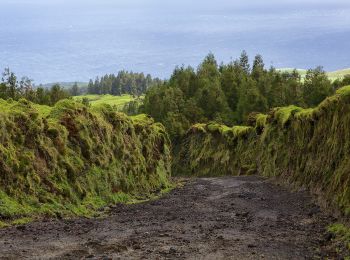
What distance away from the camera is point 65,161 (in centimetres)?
2808

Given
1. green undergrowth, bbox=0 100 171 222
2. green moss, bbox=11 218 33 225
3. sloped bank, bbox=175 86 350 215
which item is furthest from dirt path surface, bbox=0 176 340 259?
sloped bank, bbox=175 86 350 215

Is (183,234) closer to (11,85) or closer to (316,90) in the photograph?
(316,90)

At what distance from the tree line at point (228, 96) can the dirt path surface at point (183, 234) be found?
58076mm

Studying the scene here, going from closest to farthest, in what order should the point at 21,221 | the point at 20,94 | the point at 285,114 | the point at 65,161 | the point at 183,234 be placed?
the point at 183,234 < the point at 21,221 < the point at 65,161 < the point at 285,114 < the point at 20,94

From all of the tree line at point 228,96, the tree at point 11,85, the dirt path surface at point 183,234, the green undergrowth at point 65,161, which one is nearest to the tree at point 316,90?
the tree line at point 228,96

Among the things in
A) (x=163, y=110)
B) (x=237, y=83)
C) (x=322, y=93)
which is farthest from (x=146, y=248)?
(x=237, y=83)

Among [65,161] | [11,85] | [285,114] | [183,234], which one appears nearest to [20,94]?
[11,85]

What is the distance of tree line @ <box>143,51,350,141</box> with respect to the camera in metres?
86.9

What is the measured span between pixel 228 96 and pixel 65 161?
7529 centimetres

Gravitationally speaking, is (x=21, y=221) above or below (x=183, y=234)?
above

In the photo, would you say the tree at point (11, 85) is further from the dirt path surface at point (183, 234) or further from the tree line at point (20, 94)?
the dirt path surface at point (183, 234)

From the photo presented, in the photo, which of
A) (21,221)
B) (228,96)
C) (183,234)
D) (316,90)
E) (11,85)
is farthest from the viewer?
(228,96)

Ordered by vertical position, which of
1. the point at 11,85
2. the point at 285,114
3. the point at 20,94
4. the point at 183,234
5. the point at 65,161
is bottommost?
the point at 183,234

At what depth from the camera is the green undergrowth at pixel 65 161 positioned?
23406 millimetres
